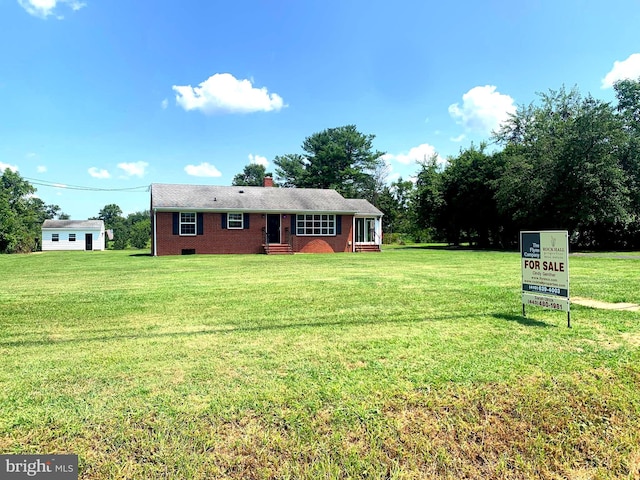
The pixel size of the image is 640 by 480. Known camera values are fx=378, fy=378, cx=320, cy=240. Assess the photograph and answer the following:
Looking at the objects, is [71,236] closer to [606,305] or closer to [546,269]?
[546,269]

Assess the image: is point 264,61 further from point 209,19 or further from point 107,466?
point 107,466

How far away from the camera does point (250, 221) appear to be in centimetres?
2270

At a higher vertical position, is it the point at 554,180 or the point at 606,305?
the point at 554,180

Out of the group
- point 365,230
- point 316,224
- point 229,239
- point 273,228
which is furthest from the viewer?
point 365,230

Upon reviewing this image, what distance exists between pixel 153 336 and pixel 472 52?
14.8 metres

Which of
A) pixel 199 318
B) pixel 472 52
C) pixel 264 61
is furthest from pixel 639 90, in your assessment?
pixel 199 318

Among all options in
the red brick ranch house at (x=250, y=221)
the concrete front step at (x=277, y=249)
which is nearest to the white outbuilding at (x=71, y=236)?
the red brick ranch house at (x=250, y=221)

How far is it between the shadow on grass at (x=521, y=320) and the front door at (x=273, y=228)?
61.4 ft

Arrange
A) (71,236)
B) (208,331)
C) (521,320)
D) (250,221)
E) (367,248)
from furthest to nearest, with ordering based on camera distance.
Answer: (71,236) → (367,248) → (250,221) → (521,320) → (208,331)

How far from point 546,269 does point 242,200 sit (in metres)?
20.1

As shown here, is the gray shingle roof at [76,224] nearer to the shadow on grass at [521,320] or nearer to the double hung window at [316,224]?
the double hung window at [316,224]

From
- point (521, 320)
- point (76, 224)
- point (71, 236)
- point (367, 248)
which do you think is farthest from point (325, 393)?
point (76, 224)

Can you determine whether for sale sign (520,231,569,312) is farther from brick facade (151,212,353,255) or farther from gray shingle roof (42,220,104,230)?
gray shingle roof (42,220,104,230)

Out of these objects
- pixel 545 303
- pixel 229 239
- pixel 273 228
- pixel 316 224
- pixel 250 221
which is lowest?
pixel 545 303
